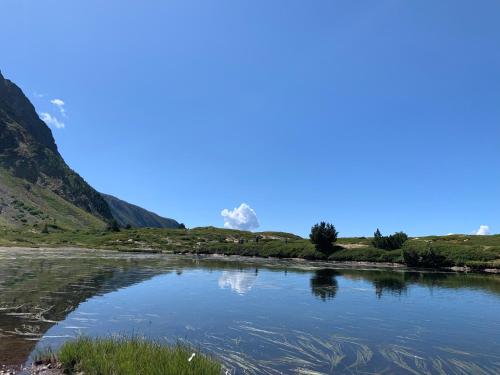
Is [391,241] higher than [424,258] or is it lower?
higher

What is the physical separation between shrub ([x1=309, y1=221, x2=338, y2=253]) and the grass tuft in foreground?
90792 mm

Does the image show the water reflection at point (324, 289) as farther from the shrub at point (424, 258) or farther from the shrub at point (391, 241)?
the shrub at point (391, 241)

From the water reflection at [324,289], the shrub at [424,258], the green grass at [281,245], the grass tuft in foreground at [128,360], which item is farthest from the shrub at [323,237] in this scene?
the grass tuft in foreground at [128,360]

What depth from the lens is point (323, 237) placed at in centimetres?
10281

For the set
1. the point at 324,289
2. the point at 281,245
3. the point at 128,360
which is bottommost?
the point at 128,360

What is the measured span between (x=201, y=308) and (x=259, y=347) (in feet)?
35.2

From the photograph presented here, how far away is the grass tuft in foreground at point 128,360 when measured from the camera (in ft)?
39.9

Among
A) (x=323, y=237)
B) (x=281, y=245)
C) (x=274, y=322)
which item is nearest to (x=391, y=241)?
(x=323, y=237)

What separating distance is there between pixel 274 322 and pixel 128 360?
1244 cm

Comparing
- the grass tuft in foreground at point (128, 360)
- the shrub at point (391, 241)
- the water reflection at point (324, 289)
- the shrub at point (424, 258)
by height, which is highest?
the shrub at point (391, 241)

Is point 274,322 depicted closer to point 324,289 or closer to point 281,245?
point 324,289

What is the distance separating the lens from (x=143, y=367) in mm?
12352

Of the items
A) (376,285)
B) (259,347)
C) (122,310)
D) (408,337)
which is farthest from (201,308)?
(376,285)

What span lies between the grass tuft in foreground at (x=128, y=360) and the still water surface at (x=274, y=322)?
2.44 meters
